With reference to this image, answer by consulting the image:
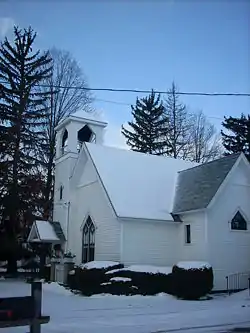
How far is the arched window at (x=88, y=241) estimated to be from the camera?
23.8 meters

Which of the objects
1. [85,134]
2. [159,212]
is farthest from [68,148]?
[159,212]

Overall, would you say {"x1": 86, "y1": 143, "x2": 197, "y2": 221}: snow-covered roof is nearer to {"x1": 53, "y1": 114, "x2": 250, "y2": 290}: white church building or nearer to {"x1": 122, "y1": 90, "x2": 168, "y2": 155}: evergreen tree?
{"x1": 53, "y1": 114, "x2": 250, "y2": 290}: white church building

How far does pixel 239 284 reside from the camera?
21000 mm

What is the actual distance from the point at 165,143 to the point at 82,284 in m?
28.5

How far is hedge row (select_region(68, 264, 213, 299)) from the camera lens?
1833 centimetres

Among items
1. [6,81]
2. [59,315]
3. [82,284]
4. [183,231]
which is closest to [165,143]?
[6,81]

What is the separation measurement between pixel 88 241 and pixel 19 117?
44.9ft

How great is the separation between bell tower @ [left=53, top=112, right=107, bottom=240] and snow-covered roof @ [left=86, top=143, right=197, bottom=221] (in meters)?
3.07

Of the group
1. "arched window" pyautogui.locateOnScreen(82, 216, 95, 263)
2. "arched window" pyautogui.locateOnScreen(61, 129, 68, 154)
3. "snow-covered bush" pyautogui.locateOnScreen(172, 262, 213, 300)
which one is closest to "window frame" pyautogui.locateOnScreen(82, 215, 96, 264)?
"arched window" pyautogui.locateOnScreen(82, 216, 95, 263)

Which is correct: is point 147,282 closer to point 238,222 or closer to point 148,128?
point 238,222

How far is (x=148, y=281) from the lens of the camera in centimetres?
1892

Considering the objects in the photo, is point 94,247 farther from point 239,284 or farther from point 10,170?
point 10,170

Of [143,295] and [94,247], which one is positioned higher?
[94,247]

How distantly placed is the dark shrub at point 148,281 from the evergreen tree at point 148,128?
91.3ft
